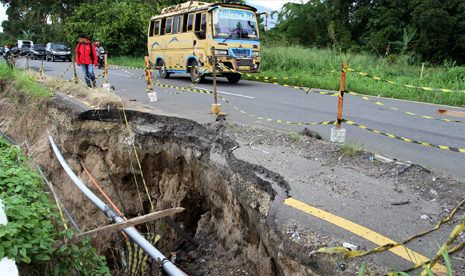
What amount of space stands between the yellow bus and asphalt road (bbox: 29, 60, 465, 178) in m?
1.26

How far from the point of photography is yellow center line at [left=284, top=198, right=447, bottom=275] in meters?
2.27

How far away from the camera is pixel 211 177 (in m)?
4.71

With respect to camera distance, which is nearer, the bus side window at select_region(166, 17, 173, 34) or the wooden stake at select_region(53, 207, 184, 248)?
the wooden stake at select_region(53, 207, 184, 248)

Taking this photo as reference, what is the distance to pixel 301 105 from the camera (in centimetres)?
840

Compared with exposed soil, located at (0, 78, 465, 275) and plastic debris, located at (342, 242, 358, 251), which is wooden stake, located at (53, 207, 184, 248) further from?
plastic debris, located at (342, 242, 358, 251)

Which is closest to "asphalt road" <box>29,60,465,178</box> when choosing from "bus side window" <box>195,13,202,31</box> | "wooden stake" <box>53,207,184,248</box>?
"bus side window" <box>195,13,202,31</box>

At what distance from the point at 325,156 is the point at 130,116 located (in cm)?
378

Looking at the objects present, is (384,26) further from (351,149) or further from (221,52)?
(351,149)

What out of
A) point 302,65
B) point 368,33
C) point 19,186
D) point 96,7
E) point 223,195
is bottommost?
point 223,195

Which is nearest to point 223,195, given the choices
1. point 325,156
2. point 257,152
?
point 257,152

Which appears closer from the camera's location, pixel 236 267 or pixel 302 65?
pixel 236 267

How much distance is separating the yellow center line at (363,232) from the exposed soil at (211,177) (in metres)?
0.15

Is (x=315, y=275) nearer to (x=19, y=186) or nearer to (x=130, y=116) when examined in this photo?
(x=19, y=186)

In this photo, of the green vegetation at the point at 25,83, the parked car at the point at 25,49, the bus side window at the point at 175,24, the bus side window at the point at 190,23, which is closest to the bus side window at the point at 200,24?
the bus side window at the point at 190,23
